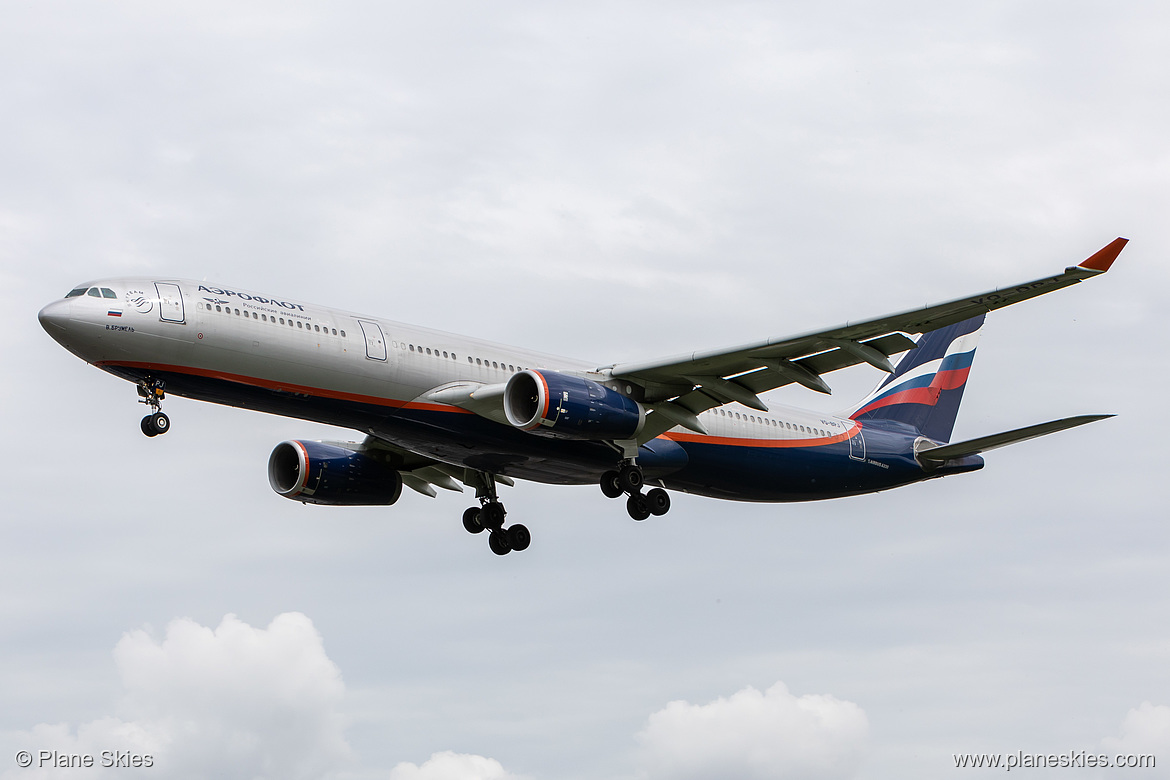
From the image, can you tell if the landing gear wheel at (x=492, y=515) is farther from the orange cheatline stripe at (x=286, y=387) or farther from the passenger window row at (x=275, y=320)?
the passenger window row at (x=275, y=320)

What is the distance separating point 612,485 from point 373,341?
7.42 metres

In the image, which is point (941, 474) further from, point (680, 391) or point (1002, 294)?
point (1002, 294)

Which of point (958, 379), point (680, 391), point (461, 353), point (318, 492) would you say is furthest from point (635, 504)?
point (958, 379)

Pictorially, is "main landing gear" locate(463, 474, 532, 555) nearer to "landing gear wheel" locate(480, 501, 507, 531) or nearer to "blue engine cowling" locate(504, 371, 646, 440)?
"landing gear wheel" locate(480, 501, 507, 531)

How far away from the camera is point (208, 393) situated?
29.6 meters

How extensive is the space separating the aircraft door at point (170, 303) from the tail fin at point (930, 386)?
21987mm

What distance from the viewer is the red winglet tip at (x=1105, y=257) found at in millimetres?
24453

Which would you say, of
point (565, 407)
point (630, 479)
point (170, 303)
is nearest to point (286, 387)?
point (170, 303)

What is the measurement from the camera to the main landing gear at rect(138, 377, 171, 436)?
28.9 meters

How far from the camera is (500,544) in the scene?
1490 inches

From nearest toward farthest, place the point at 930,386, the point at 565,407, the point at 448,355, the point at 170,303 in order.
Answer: the point at 170,303 → the point at 565,407 → the point at 448,355 → the point at 930,386

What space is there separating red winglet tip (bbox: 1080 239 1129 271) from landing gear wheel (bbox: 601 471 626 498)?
1326cm

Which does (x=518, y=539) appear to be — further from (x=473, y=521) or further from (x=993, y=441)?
(x=993, y=441)

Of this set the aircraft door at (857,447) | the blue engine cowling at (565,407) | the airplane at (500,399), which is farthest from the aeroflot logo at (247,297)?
the aircraft door at (857,447)
